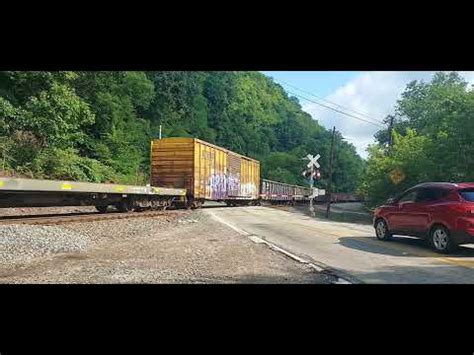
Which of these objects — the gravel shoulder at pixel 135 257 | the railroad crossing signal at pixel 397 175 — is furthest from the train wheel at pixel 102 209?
the railroad crossing signal at pixel 397 175

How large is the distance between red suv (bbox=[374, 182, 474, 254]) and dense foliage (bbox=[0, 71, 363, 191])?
11.4 feet

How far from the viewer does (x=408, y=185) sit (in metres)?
9.75

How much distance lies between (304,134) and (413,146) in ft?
19.6

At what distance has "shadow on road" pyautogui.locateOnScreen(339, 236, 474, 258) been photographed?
8.70 metres

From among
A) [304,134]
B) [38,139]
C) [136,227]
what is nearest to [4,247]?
[136,227]

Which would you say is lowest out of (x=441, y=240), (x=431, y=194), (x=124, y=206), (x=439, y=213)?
(x=441, y=240)

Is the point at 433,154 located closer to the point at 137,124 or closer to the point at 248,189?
the point at 248,189

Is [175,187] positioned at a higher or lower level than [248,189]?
lower

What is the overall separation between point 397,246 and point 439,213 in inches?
60.5

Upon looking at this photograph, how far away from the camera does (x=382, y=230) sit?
11.0 metres

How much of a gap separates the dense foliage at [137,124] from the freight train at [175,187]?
1173 mm

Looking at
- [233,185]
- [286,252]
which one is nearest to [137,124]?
[233,185]

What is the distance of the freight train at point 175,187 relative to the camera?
37.5ft
